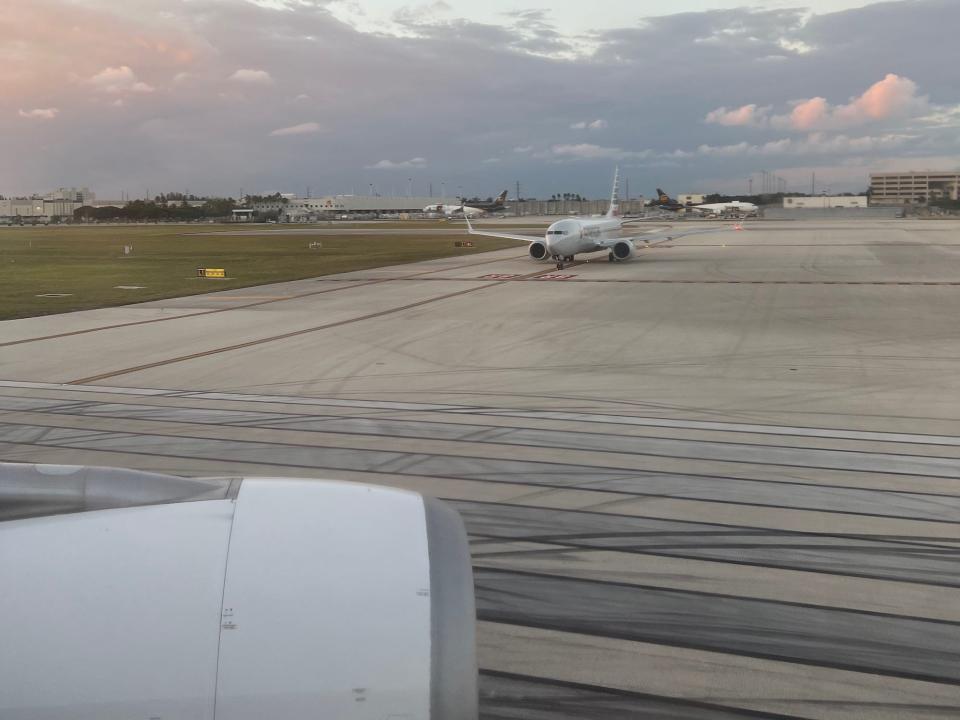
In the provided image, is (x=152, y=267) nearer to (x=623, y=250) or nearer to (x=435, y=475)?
(x=623, y=250)

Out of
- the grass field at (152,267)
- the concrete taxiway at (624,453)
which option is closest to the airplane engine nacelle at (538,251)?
the grass field at (152,267)

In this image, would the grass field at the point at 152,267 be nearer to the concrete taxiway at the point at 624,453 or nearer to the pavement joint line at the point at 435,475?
the concrete taxiway at the point at 624,453

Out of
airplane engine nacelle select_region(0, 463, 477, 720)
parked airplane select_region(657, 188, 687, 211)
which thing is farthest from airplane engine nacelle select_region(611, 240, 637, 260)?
parked airplane select_region(657, 188, 687, 211)

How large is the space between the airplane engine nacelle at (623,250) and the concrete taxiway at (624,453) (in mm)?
22837

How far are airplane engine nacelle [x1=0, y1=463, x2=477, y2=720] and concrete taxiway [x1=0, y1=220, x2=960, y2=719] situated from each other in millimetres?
2827

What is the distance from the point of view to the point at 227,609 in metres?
3.06

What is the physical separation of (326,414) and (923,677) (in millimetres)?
10106

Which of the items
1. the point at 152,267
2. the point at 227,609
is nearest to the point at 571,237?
the point at 152,267

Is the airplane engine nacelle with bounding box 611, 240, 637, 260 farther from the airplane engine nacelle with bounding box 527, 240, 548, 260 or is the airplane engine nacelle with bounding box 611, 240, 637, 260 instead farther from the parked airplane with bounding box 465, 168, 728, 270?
the airplane engine nacelle with bounding box 527, 240, 548, 260

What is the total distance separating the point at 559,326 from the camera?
2495cm

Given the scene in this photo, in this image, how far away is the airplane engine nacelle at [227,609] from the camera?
2869 millimetres

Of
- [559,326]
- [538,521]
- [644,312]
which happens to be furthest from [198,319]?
[538,521]

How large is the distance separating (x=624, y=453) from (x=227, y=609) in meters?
9.13

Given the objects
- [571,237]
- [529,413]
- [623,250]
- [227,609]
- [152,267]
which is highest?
[571,237]
